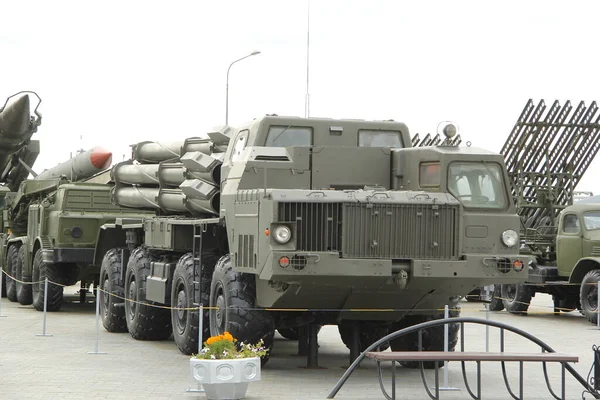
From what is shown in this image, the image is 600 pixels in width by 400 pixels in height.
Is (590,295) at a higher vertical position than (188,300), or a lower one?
lower

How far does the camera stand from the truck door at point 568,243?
2309 centimetres

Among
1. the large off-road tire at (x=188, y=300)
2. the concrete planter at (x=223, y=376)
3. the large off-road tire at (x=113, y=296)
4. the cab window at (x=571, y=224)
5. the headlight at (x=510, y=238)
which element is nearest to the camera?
the concrete planter at (x=223, y=376)

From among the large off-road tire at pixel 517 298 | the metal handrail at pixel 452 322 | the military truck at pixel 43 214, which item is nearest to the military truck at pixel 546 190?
the large off-road tire at pixel 517 298

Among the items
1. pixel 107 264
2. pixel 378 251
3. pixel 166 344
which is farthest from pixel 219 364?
pixel 107 264

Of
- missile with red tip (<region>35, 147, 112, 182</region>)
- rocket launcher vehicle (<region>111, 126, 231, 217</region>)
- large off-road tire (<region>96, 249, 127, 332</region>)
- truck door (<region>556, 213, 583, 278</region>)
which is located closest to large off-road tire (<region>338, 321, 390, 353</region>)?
rocket launcher vehicle (<region>111, 126, 231, 217</region>)

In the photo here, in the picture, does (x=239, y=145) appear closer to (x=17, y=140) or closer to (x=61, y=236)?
(x=61, y=236)

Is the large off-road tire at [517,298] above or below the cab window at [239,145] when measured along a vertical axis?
below

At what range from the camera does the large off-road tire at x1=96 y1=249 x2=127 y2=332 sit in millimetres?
19406

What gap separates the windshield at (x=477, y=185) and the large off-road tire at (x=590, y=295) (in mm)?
9067

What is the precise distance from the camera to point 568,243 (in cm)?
2325

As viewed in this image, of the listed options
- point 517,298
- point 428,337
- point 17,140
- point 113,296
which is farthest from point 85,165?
point 428,337

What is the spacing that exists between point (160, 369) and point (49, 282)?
9744mm

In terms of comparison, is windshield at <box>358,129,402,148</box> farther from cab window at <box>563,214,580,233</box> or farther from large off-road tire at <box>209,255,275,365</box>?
cab window at <box>563,214,580,233</box>

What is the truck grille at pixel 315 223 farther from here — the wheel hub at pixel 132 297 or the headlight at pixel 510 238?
the wheel hub at pixel 132 297
